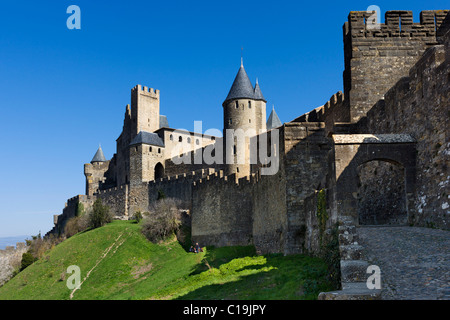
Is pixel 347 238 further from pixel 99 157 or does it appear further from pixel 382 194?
pixel 99 157

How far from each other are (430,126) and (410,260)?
4.52 metres

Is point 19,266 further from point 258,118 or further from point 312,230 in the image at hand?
point 312,230

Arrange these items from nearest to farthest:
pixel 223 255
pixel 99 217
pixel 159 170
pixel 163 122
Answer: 1. pixel 223 255
2. pixel 99 217
3. pixel 159 170
4. pixel 163 122

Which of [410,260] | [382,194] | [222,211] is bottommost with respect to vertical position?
[410,260]

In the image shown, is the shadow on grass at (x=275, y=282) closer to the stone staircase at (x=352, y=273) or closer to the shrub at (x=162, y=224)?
the stone staircase at (x=352, y=273)

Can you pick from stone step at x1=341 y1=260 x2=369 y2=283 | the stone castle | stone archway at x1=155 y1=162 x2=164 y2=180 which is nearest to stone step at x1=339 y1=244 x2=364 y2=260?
stone step at x1=341 y1=260 x2=369 y2=283

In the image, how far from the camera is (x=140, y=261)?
109 ft

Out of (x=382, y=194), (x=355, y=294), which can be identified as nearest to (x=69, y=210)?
(x=382, y=194)

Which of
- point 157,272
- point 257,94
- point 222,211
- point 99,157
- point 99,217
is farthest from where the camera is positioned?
point 99,157

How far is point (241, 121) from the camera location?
44844 mm

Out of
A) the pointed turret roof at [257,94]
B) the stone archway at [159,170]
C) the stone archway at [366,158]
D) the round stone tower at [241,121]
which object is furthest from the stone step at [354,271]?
the stone archway at [159,170]

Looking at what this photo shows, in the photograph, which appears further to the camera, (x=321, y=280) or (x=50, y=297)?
(x=50, y=297)
